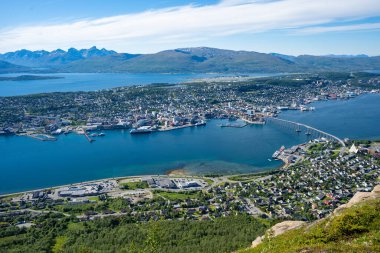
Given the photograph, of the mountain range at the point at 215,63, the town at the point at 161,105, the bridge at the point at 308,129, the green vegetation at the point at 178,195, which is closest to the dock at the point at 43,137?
the town at the point at 161,105

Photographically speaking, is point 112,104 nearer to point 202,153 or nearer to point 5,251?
point 202,153

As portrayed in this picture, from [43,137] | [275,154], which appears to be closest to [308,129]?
[275,154]

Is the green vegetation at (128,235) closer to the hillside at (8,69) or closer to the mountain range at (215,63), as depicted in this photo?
the mountain range at (215,63)

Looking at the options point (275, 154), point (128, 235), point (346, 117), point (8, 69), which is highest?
point (8, 69)

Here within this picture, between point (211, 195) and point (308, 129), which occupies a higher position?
point (308, 129)

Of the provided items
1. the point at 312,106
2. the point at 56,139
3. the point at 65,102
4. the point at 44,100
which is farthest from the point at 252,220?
the point at 44,100

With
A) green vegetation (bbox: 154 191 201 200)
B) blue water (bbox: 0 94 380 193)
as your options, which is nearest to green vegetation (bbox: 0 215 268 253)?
green vegetation (bbox: 154 191 201 200)

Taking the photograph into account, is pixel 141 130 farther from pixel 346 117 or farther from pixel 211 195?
pixel 346 117
